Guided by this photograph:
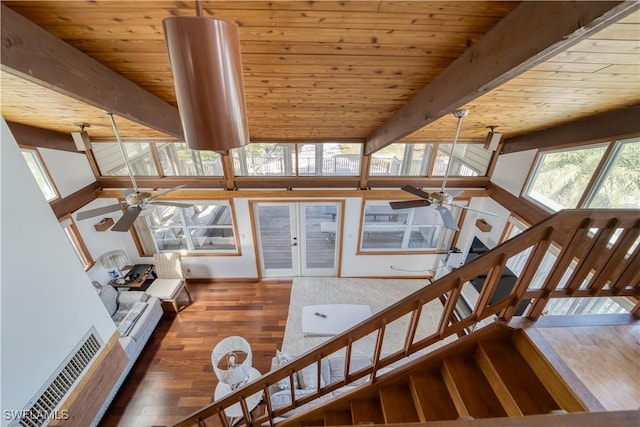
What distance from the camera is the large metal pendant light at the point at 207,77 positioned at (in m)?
0.75

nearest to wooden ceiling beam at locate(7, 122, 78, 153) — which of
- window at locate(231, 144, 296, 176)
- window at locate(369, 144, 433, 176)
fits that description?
window at locate(231, 144, 296, 176)

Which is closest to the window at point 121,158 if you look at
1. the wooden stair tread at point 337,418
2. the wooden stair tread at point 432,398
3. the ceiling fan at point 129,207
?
the ceiling fan at point 129,207

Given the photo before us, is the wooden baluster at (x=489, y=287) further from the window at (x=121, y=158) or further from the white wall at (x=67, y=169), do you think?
the white wall at (x=67, y=169)

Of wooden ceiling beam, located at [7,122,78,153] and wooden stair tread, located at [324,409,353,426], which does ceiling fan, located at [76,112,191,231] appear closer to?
wooden ceiling beam, located at [7,122,78,153]

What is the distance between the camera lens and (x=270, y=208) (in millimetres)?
5523

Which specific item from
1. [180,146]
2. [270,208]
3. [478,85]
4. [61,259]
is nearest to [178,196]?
[180,146]

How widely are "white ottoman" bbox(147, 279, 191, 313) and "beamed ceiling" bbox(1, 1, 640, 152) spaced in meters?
3.09

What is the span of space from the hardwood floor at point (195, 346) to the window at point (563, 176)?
458cm

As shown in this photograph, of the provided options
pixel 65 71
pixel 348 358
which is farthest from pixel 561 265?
pixel 65 71

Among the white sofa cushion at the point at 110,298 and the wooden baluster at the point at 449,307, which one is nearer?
the wooden baluster at the point at 449,307

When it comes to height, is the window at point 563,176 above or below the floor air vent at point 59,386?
above

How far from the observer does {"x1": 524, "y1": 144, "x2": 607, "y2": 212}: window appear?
289 centimetres

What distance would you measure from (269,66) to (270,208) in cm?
383

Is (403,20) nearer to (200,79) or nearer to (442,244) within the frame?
(200,79)
